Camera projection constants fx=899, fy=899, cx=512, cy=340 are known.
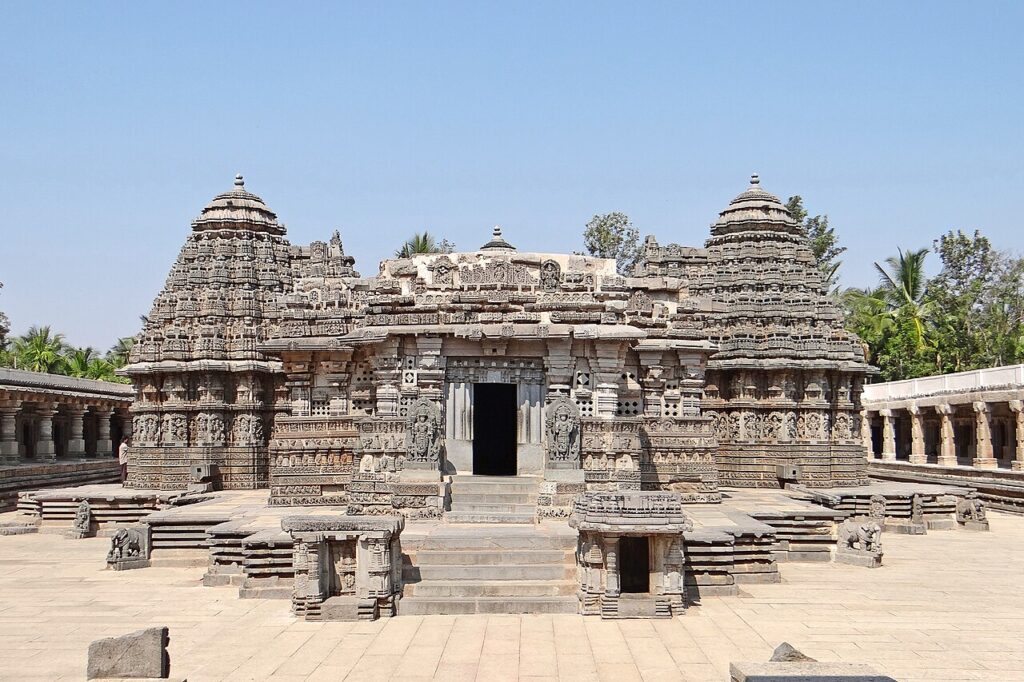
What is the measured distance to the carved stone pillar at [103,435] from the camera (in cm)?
3562

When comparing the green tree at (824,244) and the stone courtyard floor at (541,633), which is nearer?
the stone courtyard floor at (541,633)

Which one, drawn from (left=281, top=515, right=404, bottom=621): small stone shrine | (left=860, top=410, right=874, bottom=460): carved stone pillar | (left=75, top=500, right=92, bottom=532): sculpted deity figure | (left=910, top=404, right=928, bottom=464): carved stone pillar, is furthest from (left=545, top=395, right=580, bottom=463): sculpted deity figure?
(left=860, top=410, right=874, bottom=460): carved stone pillar

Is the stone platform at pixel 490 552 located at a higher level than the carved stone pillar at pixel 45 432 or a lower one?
lower

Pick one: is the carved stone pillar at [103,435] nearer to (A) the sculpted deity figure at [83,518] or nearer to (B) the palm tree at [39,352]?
(B) the palm tree at [39,352]

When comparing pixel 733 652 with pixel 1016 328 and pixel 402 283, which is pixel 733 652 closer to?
pixel 402 283

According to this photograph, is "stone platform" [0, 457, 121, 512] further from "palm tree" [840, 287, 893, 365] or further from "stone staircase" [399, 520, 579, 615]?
"palm tree" [840, 287, 893, 365]

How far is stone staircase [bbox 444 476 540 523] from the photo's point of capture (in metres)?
14.4

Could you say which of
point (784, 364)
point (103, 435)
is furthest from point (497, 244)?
point (103, 435)

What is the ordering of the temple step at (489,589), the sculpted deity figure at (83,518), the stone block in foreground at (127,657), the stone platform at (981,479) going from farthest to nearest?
the stone platform at (981,479), the sculpted deity figure at (83,518), the temple step at (489,589), the stone block in foreground at (127,657)

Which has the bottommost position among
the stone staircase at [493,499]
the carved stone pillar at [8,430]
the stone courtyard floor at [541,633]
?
the stone courtyard floor at [541,633]

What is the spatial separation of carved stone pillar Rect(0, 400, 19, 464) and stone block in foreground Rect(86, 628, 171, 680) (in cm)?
2327

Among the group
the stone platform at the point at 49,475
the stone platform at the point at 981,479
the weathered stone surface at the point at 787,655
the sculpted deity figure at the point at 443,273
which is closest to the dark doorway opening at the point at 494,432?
the sculpted deity figure at the point at 443,273

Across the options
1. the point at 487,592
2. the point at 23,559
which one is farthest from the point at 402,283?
the point at 23,559

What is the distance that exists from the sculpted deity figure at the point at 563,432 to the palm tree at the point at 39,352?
36.6 meters
